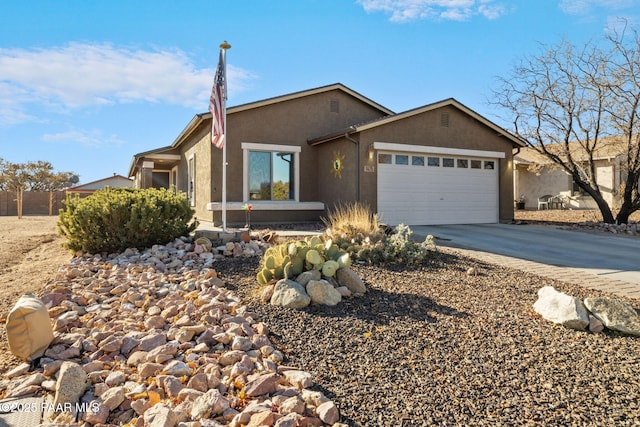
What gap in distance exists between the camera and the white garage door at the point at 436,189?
473 inches

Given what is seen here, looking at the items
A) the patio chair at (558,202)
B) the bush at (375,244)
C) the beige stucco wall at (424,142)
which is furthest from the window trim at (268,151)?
the patio chair at (558,202)

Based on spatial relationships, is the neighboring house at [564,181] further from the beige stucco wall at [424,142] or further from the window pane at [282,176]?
the window pane at [282,176]

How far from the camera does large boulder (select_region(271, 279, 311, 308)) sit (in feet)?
13.1

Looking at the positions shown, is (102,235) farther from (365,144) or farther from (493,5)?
(493,5)

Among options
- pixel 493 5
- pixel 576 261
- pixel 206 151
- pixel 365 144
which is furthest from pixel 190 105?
pixel 576 261

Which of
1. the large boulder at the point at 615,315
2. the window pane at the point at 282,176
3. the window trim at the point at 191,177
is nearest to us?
the large boulder at the point at 615,315

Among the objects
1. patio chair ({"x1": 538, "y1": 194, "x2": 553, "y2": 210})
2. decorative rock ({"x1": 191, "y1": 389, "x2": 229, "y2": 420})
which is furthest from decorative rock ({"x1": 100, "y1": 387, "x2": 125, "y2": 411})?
patio chair ({"x1": 538, "y1": 194, "x2": 553, "y2": 210})

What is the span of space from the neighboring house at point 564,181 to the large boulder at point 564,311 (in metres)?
14.2

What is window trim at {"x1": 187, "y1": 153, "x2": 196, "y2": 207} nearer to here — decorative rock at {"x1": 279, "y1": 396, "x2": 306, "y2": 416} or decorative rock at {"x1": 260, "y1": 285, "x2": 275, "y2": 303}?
decorative rock at {"x1": 260, "y1": 285, "x2": 275, "y2": 303}

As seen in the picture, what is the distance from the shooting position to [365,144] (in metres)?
11.5

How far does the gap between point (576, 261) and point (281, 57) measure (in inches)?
330

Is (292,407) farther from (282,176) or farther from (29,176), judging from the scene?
(29,176)

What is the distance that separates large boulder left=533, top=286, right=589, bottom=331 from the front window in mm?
9705

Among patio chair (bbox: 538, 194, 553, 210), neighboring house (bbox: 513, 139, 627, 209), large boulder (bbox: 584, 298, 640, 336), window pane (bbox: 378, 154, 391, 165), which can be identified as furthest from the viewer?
patio chair (bbox: 538, 194, 553, 210)
